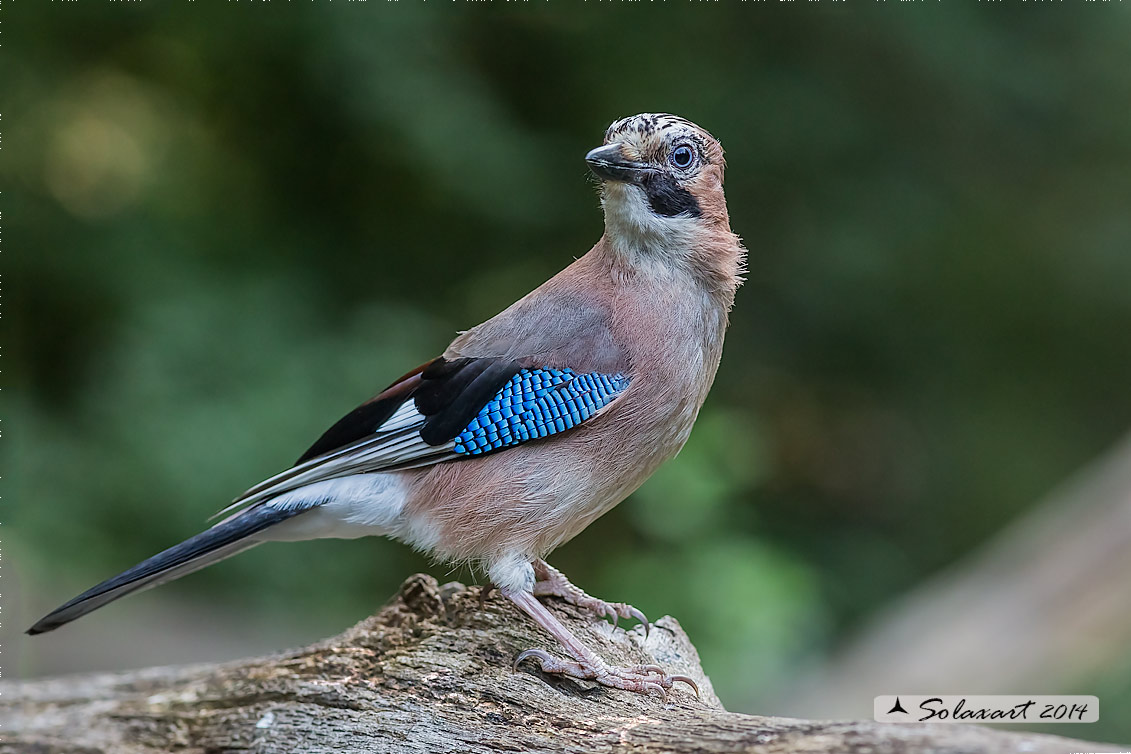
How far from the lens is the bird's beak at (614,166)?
323cm

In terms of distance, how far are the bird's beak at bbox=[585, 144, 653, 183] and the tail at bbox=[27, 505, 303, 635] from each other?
1414mm

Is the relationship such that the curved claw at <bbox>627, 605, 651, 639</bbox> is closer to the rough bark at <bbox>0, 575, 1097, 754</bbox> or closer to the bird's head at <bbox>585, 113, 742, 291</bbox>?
the rough bark at <bbox>0, 575, 1097, 754</bbox>

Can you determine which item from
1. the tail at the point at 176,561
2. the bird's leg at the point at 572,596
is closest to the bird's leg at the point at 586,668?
the bird's leg at the point at 572,596

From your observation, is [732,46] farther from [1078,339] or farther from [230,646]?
[230,646]

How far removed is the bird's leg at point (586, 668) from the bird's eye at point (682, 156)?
1.45 m

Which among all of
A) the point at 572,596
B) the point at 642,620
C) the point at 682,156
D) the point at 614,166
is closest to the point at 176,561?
the point at 572,596

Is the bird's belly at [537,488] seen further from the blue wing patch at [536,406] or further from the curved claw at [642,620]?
the curved claw at [642,620]

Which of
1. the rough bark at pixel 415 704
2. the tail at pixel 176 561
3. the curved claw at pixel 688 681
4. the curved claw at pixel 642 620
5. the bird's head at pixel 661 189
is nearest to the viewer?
the rough bark at pixel 415 704

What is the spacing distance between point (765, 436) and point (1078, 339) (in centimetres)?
239

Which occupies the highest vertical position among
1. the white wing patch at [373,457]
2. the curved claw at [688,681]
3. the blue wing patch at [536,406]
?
the blue wing patch at [536,406]

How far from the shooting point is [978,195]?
7.00 m

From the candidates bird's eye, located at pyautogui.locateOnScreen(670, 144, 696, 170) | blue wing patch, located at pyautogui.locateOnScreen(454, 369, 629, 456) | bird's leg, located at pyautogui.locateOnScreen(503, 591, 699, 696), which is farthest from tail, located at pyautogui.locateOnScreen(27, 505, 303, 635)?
bird's eye, located at pyautogui.locateOnScreen(670, 144, 696, 170)

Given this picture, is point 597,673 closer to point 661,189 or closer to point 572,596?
point 572,596

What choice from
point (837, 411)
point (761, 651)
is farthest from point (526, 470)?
point (837, 411)
